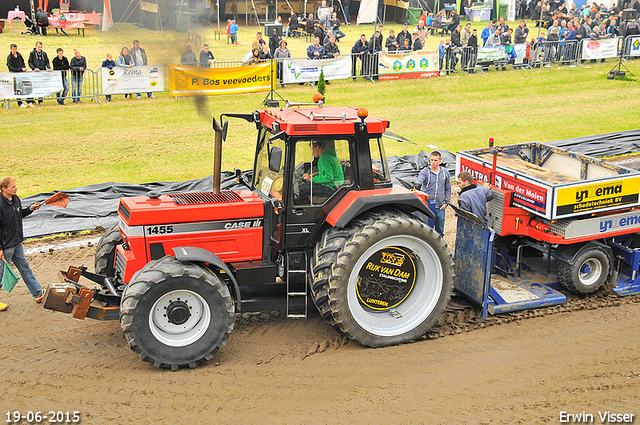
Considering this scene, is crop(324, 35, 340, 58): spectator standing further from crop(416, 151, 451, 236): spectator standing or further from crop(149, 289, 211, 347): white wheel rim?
crop(149, 289, 211, 347): white wheel rim

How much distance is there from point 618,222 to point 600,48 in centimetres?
2189

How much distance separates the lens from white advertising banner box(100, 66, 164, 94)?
61.8 ft

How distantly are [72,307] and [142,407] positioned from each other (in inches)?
53.3

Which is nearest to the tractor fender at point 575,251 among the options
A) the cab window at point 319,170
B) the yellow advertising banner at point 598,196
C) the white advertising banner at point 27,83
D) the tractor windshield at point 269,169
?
the yellow advertising banner at point 598,196

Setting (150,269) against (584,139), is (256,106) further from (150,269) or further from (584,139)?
(150,269)

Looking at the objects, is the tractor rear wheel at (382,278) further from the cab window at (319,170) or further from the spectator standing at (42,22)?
the spectator standing at (42,22)

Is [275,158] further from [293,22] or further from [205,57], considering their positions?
[293,22]

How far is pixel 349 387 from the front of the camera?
20.1 ft

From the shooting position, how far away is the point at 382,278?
709cm

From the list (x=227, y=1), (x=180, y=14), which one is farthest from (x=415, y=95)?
(x=180, y=14)

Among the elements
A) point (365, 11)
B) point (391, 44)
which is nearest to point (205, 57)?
point (391, 44)

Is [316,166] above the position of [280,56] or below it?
below

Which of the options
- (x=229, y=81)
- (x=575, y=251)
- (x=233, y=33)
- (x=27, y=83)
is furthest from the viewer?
(x=233, y=33)

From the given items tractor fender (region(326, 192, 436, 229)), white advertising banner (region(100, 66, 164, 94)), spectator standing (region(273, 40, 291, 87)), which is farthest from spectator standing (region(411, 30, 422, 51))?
tractor fender (region(326, 192, 436, 229))
